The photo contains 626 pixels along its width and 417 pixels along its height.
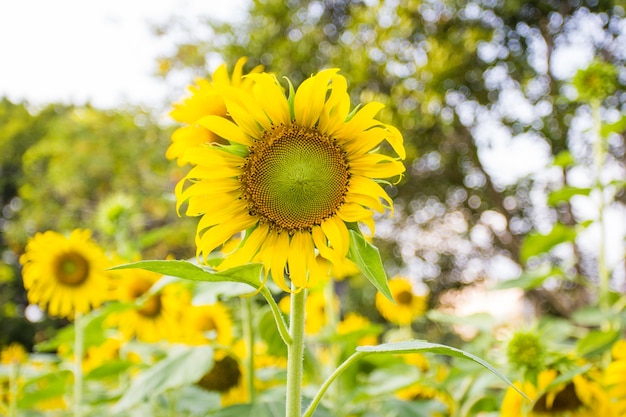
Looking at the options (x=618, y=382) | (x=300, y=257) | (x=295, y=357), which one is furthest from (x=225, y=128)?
(x=618, y=382)

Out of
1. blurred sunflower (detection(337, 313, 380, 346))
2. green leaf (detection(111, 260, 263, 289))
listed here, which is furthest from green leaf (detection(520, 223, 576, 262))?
green leaf (detection(111, 260, 263, 289))

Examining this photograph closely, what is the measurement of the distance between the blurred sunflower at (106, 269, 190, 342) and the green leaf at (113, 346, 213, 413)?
558 mm

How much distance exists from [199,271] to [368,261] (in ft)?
0.58

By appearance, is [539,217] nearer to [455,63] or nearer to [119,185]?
[455,63]

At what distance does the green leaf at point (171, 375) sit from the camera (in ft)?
2.95

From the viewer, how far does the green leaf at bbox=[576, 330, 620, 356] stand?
1070 millimetres

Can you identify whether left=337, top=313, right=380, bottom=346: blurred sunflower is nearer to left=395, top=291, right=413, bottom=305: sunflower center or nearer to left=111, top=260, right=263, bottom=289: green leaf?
left=395, top=291, right=413, bottom=305: sunflower center

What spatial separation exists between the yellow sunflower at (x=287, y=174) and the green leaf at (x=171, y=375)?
0.31m

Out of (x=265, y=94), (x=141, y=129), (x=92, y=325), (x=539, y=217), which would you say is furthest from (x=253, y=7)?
(x=265, y=94)

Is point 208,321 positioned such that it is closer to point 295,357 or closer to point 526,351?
point 526,351

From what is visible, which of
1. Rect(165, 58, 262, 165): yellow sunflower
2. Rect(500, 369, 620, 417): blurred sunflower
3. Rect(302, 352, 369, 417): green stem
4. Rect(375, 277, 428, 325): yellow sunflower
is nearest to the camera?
Rect(302, 352, 369, 417): green stem

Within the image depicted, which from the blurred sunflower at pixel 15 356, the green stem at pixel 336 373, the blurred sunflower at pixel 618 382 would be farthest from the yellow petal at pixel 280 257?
the blurred sunflower at pixel 15 356

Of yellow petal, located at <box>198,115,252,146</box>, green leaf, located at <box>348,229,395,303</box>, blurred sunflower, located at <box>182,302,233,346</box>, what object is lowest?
blurred sunflower, located at <box>182,302,233,346</box>

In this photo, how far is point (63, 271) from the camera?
162 centimetres
